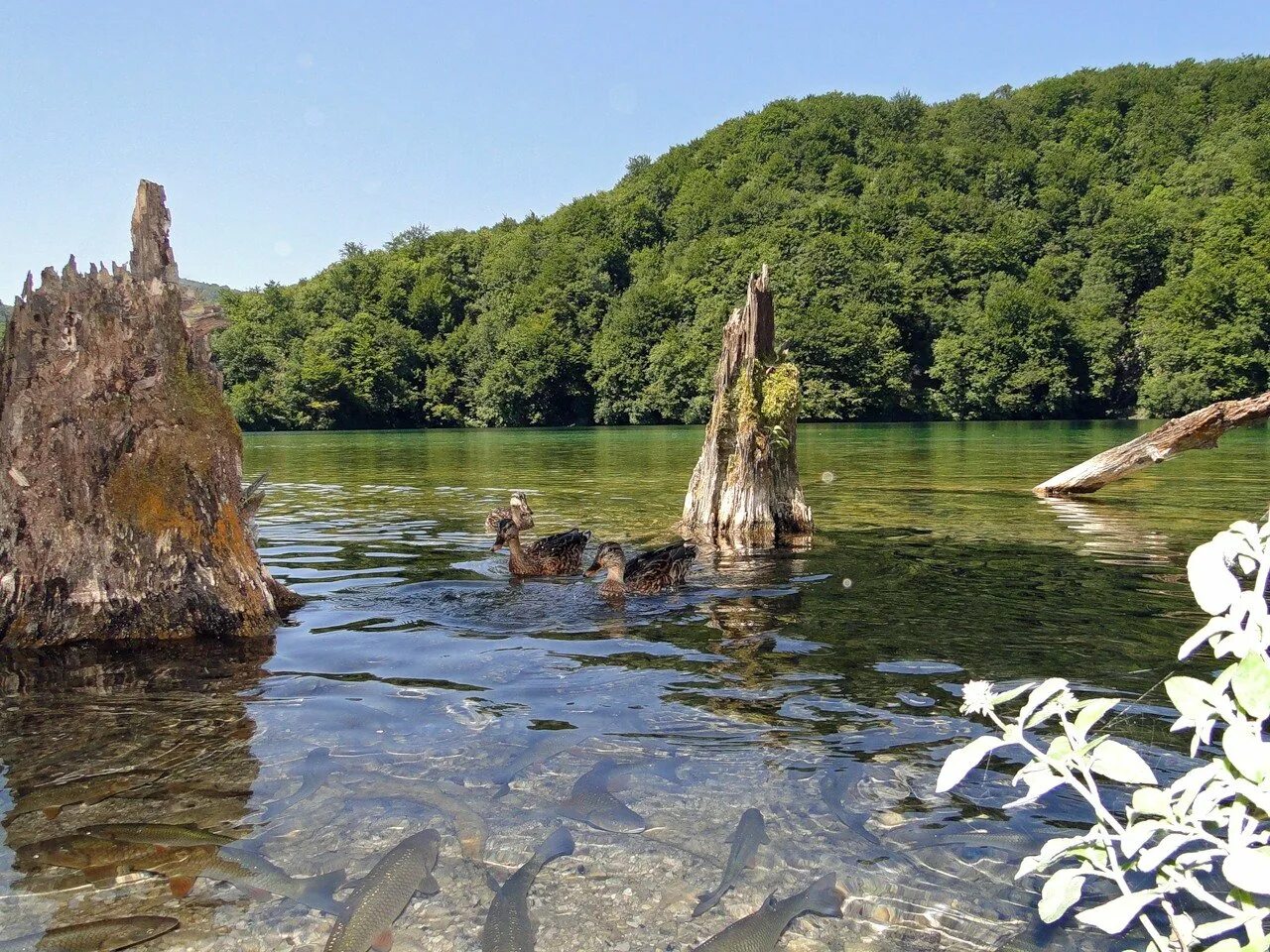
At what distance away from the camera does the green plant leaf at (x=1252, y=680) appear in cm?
222

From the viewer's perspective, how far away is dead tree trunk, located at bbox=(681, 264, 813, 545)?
1501cm

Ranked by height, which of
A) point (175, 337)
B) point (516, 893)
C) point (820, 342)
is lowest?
point (516, 893)

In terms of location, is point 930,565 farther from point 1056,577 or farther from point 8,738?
point 8,738

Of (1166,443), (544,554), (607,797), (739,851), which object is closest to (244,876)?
(607,797)

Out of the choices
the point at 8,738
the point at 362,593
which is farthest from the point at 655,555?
the point at 8,738

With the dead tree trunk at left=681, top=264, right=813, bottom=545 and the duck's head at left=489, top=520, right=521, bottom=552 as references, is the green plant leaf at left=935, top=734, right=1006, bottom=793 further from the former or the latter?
the dead tree trunk at left=681, top=264, right=813, bottom=545

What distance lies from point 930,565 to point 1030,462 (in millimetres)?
A: 23400

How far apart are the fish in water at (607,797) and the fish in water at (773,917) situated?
96 cm

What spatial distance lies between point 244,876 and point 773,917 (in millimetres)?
2405

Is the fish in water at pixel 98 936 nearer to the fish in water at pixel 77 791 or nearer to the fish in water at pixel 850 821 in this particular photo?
the fish in water at pixel 77 791

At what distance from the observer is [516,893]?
428 centimetres

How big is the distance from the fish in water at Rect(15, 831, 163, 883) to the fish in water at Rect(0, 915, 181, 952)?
1.34 feet

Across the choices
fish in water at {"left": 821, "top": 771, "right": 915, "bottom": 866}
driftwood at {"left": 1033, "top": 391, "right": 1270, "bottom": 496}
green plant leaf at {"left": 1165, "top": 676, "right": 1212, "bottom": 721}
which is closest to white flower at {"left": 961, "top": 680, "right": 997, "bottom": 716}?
green plant leaf at {"left": 1165, "top": 676, "right": 1212, "bottom": 721}

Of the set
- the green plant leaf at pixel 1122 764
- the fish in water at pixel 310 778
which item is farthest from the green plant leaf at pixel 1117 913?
the fish in water at pixel 310 778
